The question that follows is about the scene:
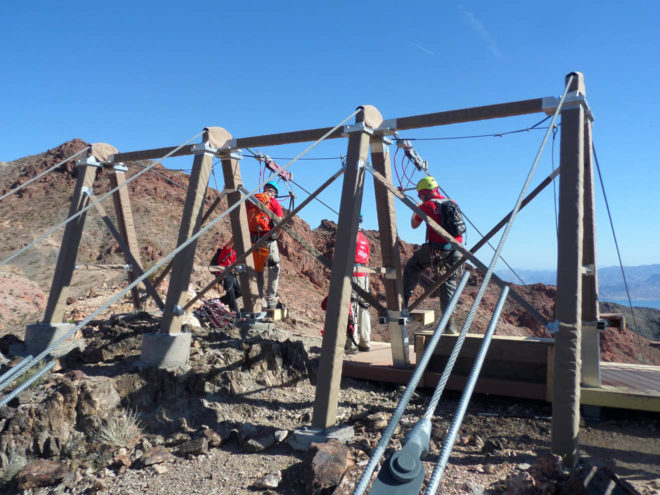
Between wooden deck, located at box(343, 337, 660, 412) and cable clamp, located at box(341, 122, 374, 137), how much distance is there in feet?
9.35

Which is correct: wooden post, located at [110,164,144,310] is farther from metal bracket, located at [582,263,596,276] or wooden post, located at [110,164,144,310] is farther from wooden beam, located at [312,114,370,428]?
metal bracket, located at [582,263,596,276]

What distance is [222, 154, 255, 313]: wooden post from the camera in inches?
269

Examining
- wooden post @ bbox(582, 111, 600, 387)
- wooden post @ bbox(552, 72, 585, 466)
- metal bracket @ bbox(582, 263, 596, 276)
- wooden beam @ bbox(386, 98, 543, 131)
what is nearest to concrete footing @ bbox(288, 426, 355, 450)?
wooden post @ bbox(552, 72, 585, 466)

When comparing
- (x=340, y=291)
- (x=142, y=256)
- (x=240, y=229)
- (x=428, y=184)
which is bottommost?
(x=340, y=291)

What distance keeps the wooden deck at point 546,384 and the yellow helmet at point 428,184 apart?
2.25 m

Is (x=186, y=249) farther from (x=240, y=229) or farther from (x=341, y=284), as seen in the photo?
(x=341, y=284)

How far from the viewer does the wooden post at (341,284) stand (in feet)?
14.6

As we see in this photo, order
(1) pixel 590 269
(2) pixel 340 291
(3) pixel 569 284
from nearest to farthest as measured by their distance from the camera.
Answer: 1. (3) pixel 569 284
2. (2) pixel 340 291
3. (1) pixel 590 269

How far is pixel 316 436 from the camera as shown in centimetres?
430

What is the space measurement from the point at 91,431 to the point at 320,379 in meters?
2.30

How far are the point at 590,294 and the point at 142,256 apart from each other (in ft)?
47.7

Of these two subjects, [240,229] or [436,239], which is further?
[240,229]

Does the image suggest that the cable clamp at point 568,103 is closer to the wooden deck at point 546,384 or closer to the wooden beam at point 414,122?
the wooden beam at point 414,122

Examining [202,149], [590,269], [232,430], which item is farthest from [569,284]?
[202,149]
